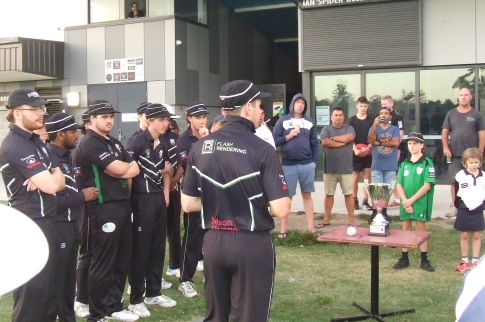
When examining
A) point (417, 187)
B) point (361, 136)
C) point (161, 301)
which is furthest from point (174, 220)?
point (361, 136)

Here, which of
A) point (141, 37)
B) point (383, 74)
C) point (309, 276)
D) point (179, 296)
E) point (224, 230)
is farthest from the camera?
point (141, 37)

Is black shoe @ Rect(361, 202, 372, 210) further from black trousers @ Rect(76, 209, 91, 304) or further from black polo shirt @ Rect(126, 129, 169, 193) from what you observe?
black trousers @ Rect(76, 209, 91, 304)

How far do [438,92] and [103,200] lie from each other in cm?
975

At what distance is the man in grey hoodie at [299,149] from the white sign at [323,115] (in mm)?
5158

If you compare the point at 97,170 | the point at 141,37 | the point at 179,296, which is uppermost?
the point at 141,37

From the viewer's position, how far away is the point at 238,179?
12.5 ft

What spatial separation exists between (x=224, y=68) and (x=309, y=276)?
1147cm

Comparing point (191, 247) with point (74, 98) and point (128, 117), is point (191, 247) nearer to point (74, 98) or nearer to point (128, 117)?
point (128, 117)

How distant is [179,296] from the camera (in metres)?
6.36

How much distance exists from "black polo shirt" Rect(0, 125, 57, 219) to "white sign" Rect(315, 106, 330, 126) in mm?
10122

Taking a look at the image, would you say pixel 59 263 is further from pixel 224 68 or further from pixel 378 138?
pixel 224 68

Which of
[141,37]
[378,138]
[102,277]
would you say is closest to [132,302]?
[102,277]

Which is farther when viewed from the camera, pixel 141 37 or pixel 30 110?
pixel 141 37

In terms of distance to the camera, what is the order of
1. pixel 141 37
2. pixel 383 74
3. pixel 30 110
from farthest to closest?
1. pixel 141 37
2. pixel 383 74
3. pixel 30 110
